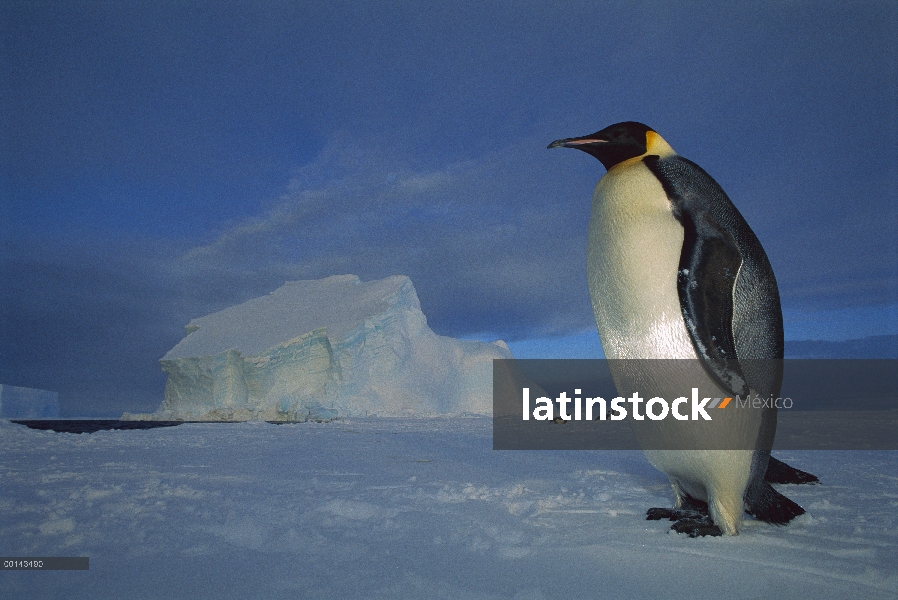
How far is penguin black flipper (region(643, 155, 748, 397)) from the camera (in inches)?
Answer: 78.9

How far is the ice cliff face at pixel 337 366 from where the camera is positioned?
14.7m

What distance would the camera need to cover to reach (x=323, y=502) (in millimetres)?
2311

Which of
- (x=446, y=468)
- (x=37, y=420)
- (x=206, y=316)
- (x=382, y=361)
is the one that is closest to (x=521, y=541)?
(x=446, y=468)

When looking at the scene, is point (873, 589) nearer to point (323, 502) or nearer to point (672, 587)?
point (672, 587)

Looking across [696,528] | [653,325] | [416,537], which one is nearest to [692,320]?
[653,325]

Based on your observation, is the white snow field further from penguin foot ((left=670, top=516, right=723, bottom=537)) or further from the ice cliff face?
the ice cliff face

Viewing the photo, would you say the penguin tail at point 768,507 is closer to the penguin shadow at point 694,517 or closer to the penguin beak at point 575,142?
the penguin shadow at point 694,517

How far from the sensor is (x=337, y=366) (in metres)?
15.0

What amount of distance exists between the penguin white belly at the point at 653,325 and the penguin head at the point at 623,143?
0.06 metres

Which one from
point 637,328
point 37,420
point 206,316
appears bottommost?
point 37,420

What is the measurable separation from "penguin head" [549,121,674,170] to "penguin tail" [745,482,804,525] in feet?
4.62

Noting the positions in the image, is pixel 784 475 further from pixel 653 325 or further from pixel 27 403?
pixel 27 403

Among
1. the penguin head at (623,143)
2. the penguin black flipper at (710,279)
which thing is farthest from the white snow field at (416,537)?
the penguin head at (623,143)

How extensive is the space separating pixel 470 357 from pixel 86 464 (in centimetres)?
1335
